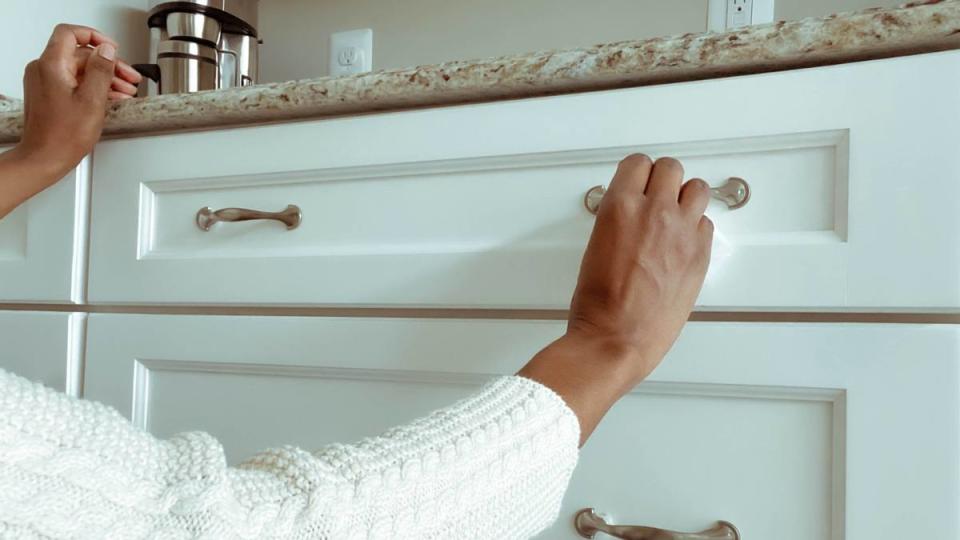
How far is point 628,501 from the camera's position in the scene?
0.62 metres

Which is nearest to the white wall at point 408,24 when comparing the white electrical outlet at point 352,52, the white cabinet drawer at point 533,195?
the white electrical outlet at point 352,52

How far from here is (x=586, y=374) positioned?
21.3 inches

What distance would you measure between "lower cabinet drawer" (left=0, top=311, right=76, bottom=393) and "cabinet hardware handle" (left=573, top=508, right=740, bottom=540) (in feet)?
1.84

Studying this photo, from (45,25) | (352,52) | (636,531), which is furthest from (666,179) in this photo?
(45,25)

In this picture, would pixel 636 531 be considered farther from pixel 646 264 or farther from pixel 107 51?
pixel 107 51

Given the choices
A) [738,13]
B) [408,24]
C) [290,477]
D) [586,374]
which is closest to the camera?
[290,477]

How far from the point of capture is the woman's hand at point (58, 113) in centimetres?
80

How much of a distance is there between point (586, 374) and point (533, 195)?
182 mm

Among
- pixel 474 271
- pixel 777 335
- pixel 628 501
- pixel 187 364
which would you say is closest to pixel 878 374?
pixel 777 335

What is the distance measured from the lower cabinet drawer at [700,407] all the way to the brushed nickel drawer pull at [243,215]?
0.31 feet

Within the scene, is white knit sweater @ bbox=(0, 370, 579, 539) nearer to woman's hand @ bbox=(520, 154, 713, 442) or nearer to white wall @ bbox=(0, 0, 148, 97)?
woman's hand @ bbox=(520, 154, 713, 442)

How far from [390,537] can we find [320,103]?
458mm

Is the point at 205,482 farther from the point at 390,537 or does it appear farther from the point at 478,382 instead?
the point at 478,382

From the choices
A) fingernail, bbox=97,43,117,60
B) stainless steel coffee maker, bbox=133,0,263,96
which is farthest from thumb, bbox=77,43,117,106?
stainless steel coffee maker, bbox=133,0,263,96
